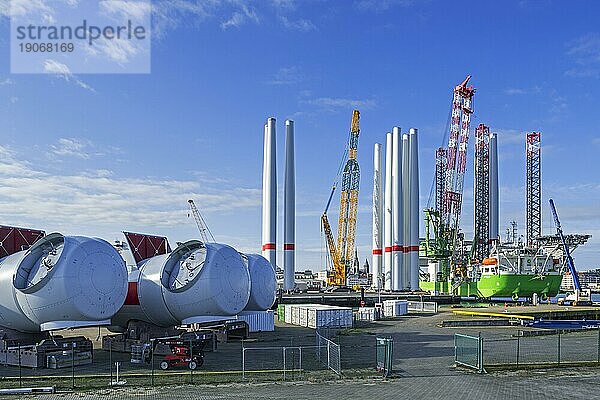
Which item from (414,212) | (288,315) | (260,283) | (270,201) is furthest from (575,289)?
(260,283)

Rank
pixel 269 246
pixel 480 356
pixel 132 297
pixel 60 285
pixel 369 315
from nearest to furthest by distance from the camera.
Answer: pixel 480 356
pixel 60 285
pixel 132 297
pixel 369 315
pixel 269 246

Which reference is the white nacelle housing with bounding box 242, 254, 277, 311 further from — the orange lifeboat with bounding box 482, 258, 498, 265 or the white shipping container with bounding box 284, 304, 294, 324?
the orange lifeboat with bounding box 482, 258, 498, 265

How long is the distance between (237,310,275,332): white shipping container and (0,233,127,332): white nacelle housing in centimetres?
1415

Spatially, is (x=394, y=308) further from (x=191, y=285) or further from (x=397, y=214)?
(x=397, y=214)

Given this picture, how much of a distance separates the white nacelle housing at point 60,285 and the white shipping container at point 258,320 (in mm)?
14153

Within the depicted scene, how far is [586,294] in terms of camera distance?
79.7 meters

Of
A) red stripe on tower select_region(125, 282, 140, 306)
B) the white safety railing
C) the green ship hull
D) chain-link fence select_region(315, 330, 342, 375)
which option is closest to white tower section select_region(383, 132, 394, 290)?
the green ship hull

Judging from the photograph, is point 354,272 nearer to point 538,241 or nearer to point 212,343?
point 538,241

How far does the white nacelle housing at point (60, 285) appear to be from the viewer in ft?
91.1

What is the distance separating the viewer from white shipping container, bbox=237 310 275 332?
4312 cm

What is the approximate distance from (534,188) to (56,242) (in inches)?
3771

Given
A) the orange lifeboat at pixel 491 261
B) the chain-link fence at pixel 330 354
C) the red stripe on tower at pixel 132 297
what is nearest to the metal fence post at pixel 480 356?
the chain-link fence at pixel 330 354

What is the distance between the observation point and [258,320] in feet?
144

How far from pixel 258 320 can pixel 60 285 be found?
18397 mm
